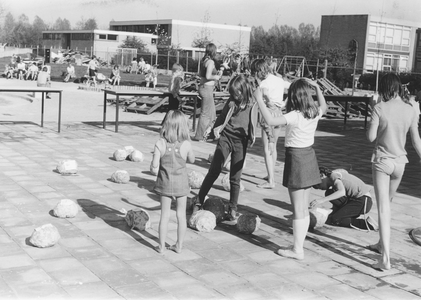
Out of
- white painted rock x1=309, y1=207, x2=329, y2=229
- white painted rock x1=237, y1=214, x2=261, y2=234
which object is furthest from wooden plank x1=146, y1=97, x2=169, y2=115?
white painted rock x1=237, y1=214, x2=261, y2=234

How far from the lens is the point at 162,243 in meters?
5.92

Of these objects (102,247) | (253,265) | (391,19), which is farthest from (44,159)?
(391,19)

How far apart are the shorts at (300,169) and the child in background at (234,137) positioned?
1453 mm

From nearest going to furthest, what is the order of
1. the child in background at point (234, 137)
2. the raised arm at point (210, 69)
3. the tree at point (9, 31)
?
the child in background at point (234, 137) → the raised arm at point (210, 69) → the tree at point (9, 31)

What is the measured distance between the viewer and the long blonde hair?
5816mm

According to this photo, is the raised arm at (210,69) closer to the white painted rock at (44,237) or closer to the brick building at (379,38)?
the white painted rock at (44,237)

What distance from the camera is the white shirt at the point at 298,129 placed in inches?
228

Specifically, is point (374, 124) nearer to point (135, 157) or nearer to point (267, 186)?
point (267, 186)

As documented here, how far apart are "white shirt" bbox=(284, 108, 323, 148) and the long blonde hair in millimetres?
992

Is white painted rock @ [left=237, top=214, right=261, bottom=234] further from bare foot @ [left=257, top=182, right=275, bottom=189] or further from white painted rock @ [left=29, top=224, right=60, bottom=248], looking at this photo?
bare foot @ [left=257, top=182, right=275, bottom=189]

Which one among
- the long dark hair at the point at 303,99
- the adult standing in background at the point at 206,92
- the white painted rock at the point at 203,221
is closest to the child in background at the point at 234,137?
the white painted rock at the point at 203,221

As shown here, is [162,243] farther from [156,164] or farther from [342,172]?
[342,172]

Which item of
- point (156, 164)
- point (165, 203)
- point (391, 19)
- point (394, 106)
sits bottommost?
point (165, 203)

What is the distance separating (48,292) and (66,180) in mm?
4575
